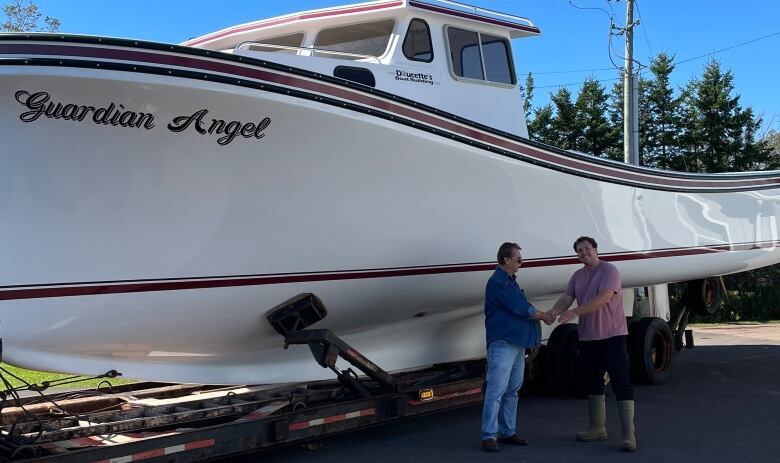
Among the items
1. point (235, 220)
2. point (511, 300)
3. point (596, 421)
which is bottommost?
point (596, 421)

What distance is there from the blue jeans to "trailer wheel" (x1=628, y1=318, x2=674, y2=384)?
10.8 feet

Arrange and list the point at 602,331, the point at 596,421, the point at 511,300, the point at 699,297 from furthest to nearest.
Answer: the point at 699,297
the point at 596,421
the point at 602,331
the point at 511,300

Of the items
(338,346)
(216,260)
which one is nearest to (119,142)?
(216,260)

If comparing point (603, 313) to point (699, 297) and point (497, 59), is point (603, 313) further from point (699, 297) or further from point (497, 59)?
point (699, 297)

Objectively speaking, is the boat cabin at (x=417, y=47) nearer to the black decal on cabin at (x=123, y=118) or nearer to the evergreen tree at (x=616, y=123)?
the black decal on cabin at (x=123, y=118)

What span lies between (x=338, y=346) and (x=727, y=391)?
4.84 metres

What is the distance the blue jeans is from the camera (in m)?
5.69

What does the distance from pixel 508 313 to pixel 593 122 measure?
780 inches

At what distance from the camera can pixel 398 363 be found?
6.97 metres

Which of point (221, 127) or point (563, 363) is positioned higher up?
point (221, 127)

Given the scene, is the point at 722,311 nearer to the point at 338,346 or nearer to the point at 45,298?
the point at 338,346

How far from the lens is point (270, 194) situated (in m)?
5.49

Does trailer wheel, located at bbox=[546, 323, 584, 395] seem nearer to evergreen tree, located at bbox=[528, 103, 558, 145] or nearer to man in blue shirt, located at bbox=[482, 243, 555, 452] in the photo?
man in blue shirt, located at bbox=[482, 243, 555, 452]

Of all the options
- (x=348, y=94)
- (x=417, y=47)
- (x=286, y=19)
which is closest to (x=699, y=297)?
(x=417, y=47)
